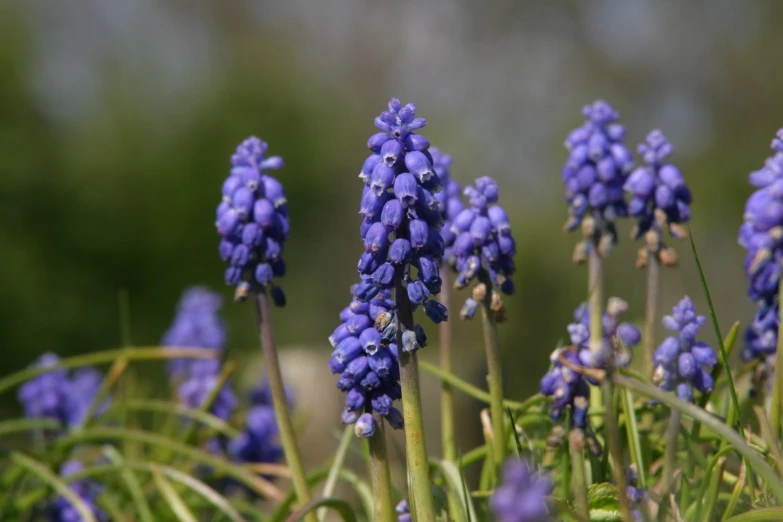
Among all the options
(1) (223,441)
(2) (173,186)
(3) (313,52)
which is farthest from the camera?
(3) (313,52)

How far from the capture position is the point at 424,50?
19328 mm

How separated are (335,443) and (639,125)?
1178cm

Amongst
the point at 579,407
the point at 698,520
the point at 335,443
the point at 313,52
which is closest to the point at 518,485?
the point at 579,407

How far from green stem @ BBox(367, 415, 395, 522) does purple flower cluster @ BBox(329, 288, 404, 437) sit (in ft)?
0.13

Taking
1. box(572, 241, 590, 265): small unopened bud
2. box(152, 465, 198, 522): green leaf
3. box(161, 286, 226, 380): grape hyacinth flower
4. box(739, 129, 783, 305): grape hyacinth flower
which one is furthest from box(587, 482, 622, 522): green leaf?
box(161, 286, 226, 380): grape hyacinth flower

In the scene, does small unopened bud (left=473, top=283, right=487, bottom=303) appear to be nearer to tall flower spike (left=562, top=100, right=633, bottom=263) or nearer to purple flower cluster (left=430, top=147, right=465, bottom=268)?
purple flower cluster (left=430, top=147, right=465, bottom=268)

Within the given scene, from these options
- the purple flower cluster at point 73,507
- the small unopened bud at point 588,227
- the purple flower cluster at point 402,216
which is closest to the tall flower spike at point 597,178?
the small unopened bud at point 588,227

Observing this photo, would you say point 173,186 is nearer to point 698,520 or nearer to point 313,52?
point 313,52

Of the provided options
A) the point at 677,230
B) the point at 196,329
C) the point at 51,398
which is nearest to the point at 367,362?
the point at 677,230

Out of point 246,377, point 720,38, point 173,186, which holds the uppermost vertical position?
point 720,38

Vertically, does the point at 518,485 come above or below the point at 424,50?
below

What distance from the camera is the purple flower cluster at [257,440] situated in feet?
16.3

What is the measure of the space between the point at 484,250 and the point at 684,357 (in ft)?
2.23

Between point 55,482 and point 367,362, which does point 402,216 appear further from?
point 55,482
